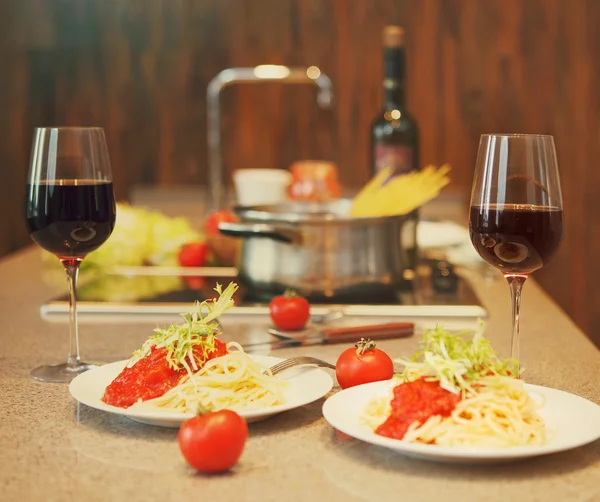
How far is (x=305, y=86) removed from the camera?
4.61 m

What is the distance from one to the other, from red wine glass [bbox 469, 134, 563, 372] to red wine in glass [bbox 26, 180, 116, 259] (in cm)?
52

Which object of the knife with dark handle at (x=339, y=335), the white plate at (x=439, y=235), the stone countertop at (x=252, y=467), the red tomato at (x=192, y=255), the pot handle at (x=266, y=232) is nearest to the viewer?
the stone countertop at (x=252, y=467)

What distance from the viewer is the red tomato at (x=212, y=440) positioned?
3.05ft

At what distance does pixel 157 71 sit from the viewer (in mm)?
4625

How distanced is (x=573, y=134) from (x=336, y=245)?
3.04 m

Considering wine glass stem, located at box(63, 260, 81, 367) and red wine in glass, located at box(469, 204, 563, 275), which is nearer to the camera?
red wine in glass, located at box(469, 204, 563, 275)

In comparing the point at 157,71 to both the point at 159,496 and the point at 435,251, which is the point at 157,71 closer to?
the point at 435,251

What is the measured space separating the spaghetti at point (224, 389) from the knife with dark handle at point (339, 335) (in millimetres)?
394

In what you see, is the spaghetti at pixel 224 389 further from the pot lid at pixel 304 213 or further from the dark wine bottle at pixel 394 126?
the dark wine bottle at pixel 394 126

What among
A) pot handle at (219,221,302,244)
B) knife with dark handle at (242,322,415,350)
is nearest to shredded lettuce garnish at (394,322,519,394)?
knife with dark handle at (242,322,415,350)

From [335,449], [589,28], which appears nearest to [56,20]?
[589,28]

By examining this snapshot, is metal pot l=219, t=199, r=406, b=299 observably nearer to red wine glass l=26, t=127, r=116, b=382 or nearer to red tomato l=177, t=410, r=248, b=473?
red wine glass l=26, t=127, r=116, b=382

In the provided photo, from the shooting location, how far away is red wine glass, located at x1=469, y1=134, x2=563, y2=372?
3.85ft

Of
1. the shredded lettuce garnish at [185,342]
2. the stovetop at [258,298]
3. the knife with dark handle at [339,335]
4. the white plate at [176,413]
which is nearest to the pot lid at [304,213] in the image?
the stovetop at [258,298]
